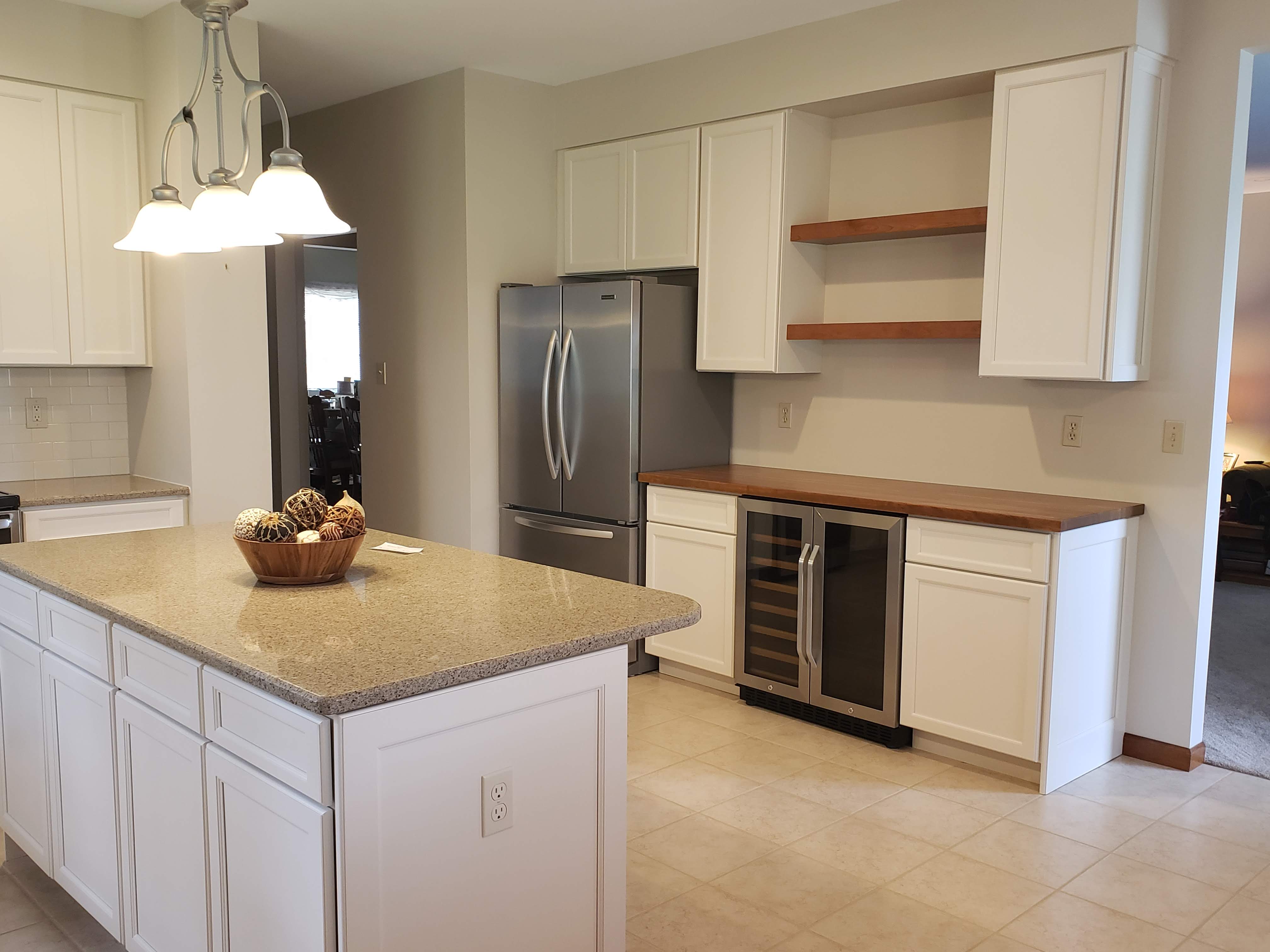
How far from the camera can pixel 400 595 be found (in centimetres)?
223

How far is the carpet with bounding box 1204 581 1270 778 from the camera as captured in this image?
3656mm

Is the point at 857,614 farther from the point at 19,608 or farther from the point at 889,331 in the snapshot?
the point at 19,608

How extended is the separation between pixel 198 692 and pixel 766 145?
3168 millimetres

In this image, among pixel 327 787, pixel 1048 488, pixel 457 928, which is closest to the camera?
pixel 327 787

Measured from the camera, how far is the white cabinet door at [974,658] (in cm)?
328

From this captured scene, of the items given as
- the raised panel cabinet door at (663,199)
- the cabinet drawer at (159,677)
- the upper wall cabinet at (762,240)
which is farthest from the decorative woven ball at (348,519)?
the raised panel cabinet door at (663,199)

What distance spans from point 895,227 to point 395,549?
2.25 m

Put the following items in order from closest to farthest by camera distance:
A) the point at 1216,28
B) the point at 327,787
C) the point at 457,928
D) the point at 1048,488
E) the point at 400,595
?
the point at 327,787 < the point at 457,928 < the point at 400,595 < the point at 1216,28 < the point at 1048,488

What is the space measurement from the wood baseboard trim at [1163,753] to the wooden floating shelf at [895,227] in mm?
1879

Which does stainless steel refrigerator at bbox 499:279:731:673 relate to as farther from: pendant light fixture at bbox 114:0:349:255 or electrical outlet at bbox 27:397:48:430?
pendant light fixture at bbox 114:0:349:255

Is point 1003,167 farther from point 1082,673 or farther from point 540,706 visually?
point 540,706

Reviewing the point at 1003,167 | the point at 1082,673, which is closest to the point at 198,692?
the point at 1082,673

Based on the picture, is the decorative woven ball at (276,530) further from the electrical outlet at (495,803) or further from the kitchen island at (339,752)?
the electrical outlet at (495,803)

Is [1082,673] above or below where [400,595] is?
below
